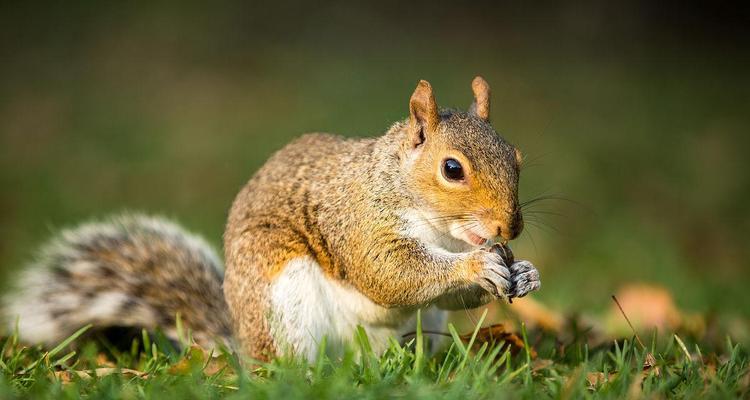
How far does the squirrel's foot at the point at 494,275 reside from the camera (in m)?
2.11

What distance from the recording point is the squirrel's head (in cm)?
212

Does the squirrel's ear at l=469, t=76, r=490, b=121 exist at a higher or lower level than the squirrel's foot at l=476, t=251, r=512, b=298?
higher

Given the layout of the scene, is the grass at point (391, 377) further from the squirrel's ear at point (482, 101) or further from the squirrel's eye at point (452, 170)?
the squirrel's ear at point (482, 101)

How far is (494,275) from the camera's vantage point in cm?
211

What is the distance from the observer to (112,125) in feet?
22.9

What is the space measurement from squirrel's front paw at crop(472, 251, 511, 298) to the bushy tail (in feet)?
2.76

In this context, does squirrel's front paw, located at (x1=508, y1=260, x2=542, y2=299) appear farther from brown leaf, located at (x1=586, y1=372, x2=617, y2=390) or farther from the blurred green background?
the blurred green background

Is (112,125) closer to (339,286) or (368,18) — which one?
(368,18)

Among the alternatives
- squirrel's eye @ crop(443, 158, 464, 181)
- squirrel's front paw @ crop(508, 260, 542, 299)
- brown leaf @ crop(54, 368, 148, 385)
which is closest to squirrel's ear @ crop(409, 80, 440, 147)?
squirrel's eye @ crop(443, 158, 464, 181)

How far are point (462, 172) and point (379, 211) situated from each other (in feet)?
0.90

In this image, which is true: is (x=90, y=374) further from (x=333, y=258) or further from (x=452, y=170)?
(x=452, y=170)

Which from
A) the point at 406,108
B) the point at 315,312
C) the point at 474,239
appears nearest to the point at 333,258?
the point at 315,312

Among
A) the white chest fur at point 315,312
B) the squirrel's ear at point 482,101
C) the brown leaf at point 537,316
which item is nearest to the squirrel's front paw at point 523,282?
the white chest fur at point 315,312

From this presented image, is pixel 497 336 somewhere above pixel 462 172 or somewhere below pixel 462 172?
below
